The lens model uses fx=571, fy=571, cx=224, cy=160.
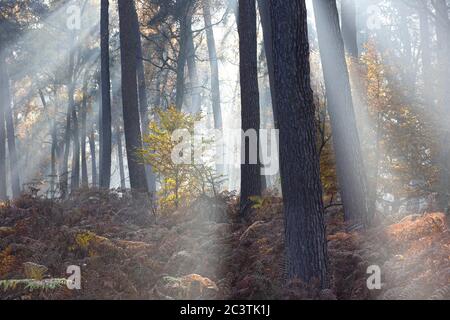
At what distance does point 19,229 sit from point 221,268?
402 cm

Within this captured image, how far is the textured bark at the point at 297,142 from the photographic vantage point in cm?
675

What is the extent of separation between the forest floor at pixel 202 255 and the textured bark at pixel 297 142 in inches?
20.4

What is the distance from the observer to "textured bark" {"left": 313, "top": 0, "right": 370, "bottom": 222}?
9.27 meters

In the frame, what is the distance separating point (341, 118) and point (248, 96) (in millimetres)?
2858

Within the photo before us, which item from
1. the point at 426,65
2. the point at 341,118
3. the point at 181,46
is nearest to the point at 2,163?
the point at 181,46

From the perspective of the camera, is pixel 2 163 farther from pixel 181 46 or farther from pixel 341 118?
pixel 341 118

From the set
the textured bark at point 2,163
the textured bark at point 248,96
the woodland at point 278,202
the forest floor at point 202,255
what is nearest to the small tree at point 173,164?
the woodland at point 278,202

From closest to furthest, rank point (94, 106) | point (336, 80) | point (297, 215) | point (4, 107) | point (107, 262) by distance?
point (297, 215)
point (107, 262)
point (336, 80)
point (4, 107)
point (94, 106)

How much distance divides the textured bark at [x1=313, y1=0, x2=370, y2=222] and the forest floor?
574 millimetres

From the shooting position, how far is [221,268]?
814 cm

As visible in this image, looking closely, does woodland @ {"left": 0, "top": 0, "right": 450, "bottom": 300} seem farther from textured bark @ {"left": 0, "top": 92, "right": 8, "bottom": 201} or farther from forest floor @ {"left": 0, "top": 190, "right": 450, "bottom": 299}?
textured bark @ {"left": 0, "top": 92, "right": 8, "bottom": 201}

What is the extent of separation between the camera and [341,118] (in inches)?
373

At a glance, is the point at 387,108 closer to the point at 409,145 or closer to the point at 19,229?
the point at 409,145
